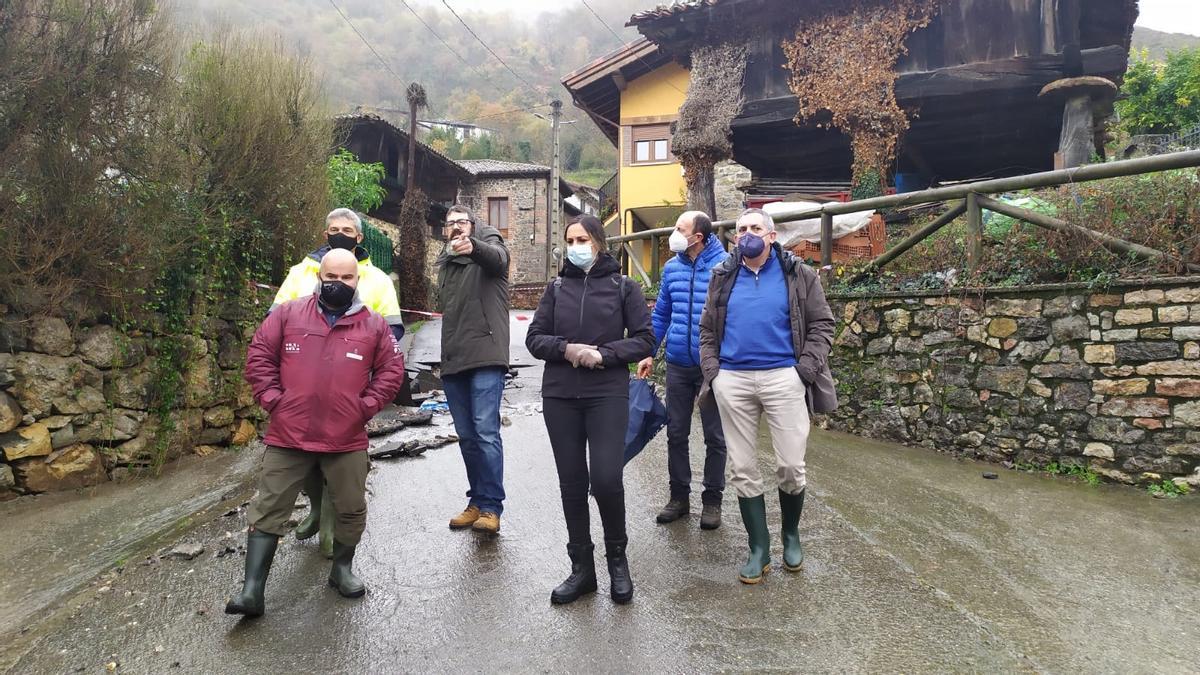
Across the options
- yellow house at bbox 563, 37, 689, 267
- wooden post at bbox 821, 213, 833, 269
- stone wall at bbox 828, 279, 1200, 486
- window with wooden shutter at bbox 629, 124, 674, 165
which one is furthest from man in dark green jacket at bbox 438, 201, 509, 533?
window with wooden shutter at bbox 629, 124, 674, 165

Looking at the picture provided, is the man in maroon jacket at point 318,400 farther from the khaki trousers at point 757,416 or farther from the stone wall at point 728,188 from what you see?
the stone wall at point 728,188

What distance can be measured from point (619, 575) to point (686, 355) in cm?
144

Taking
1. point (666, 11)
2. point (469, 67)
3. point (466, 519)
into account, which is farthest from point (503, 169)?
point (466, 519)

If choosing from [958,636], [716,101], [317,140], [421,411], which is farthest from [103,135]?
[716,101]

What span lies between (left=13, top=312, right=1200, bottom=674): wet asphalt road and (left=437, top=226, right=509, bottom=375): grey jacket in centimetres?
103

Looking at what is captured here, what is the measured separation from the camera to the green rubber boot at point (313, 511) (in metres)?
3.67

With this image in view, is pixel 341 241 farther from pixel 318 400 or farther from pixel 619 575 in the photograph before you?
pixel 619 575

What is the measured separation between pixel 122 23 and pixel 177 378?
2.69 m

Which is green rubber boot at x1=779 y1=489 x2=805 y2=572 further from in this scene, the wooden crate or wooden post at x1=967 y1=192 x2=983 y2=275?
the wooden crate

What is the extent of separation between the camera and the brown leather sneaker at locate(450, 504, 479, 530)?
4.03 metres

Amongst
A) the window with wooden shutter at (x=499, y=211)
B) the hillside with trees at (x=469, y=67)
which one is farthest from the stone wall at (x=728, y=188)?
the hillside with trees at (x=469, y=67)

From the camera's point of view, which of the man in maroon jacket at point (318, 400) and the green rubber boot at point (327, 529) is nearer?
the man in maroon jacket at point (318, 400)

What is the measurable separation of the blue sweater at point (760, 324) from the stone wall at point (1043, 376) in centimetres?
298

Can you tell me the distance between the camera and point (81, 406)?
4.89 metres
